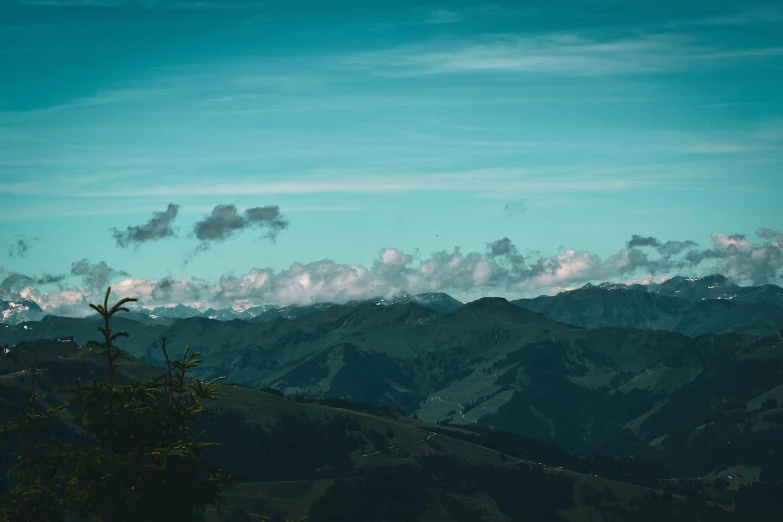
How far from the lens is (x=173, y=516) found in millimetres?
52062

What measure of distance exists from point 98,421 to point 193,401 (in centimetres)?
572

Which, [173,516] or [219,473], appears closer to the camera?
[173,516]

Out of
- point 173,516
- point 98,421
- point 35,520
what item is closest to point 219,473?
point 173,516

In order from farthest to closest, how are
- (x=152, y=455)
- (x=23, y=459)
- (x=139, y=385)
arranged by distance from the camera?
(x=23, y=459) < (x=139, y=385) < (x=152, y=455)

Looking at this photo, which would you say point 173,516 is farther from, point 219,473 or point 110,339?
point 110,339

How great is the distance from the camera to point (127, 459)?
49594 mm

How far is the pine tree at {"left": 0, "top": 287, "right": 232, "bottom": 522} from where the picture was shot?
49906 millimetres

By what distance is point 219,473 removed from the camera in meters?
55.6

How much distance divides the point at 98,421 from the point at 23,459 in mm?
10428

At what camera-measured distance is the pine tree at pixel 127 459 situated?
4991 centimetres

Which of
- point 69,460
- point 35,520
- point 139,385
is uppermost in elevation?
point 139,385

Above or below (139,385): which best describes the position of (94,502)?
below

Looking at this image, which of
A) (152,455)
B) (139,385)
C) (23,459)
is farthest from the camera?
(23,459)

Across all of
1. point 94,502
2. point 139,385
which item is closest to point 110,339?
point 139,385
